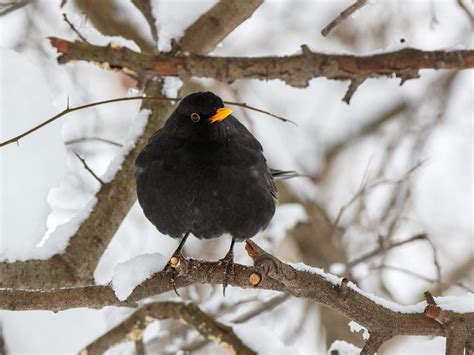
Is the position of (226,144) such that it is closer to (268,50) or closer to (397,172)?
(397,172)

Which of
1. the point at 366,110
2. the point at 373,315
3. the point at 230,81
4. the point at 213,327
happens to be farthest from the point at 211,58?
the point at 366,110

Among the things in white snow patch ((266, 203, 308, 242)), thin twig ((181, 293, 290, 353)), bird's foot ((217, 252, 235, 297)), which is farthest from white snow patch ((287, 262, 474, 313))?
white snow patch ((266, 203, 308, 242))

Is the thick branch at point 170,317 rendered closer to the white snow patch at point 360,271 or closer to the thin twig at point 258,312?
the thin twig at point 258,312

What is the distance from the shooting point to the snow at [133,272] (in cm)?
313

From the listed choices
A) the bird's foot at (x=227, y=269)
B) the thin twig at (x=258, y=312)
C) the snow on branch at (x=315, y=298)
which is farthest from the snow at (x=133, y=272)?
the thin twig at (x=258, y=312)

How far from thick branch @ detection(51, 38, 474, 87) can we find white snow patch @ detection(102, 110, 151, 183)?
25 centimetres

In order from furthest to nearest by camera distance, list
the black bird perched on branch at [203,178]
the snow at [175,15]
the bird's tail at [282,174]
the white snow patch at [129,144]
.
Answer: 1. the bird's tail at [282,174]
2. the snow at [175,15]
3. the white snow patch at [129,144]
4. the black bird perched on branch at [203,178]

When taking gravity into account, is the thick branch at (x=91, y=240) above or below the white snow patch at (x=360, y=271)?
below

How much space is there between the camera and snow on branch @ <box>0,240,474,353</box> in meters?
2.89

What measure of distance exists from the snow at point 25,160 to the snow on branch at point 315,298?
648mm

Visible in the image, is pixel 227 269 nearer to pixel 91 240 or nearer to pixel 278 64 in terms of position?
pixel 91 240

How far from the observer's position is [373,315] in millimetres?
2977

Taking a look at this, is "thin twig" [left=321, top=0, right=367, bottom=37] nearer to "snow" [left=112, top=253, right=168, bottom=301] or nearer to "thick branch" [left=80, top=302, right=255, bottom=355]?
"snow" [left=112, top=253, right=168, bottom=301]

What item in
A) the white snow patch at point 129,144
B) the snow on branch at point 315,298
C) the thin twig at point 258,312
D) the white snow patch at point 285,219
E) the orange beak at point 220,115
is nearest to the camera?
the snow on branch at point 315,298
